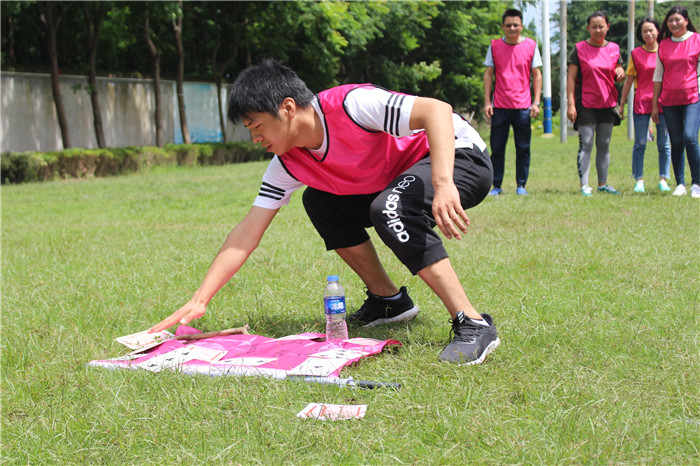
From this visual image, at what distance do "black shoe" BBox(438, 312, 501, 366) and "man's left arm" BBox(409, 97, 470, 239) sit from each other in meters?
0.46

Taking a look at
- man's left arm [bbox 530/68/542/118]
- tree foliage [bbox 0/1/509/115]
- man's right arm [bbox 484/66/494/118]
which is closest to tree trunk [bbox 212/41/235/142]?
tree foliage [bbox 0/1/509/115]

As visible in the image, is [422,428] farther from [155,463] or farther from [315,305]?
[315,305]

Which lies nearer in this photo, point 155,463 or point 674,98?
point 155,463

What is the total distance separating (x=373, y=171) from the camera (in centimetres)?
370

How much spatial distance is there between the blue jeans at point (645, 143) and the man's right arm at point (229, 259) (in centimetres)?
657

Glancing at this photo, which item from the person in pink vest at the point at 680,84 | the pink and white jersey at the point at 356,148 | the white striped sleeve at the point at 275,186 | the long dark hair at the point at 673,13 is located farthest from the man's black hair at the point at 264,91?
the long dark hair at the point at 673,13

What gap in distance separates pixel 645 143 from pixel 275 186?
664 cm

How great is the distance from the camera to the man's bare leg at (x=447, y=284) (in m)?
3.37

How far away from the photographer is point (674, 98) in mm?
8219

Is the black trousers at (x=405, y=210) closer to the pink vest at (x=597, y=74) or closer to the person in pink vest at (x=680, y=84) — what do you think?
the person in pink vest at (x=680, y=84)

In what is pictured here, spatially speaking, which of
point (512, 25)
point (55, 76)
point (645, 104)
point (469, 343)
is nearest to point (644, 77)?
point (645, 104)

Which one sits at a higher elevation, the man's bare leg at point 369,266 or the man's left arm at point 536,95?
the man's left arm at point 536,95

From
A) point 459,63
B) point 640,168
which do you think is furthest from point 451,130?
point 459,63

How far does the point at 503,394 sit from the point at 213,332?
5.79ft
